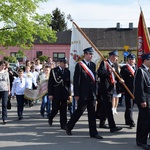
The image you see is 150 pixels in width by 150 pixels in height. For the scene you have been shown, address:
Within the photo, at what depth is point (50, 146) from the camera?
7363 millimetres

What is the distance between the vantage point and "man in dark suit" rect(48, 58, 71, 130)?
30.4ft

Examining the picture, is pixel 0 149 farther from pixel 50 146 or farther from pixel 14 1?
pixel 14 1

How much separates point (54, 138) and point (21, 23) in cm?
2011

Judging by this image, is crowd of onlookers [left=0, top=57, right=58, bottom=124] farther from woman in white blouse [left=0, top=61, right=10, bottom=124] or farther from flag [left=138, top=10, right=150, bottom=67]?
flag [left=138, top=10, right=150, bottom=67]

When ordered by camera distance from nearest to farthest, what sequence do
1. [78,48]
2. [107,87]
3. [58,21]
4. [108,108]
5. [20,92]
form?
[108,108] → [107,87] → [78,48] → [20,92] → [58,21]

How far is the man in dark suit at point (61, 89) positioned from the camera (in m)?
9.26

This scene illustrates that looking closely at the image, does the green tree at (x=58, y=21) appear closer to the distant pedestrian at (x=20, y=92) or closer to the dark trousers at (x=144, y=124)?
the distant pedestrian at (x=20, y=92)

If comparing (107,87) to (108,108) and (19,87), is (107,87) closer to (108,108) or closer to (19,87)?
(108,108)

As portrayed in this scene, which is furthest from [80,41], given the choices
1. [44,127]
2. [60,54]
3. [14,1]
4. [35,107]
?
[60,54]

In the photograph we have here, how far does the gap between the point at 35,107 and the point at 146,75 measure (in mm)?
7362

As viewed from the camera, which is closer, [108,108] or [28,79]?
[108,108]

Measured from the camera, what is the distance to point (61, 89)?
30.5 feet

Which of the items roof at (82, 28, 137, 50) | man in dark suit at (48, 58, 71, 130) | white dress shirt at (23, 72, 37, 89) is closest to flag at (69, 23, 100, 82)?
man in dark suit at (48, 58, 71, 130)

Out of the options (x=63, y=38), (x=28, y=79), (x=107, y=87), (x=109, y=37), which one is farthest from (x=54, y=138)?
(x=63, y=38)
